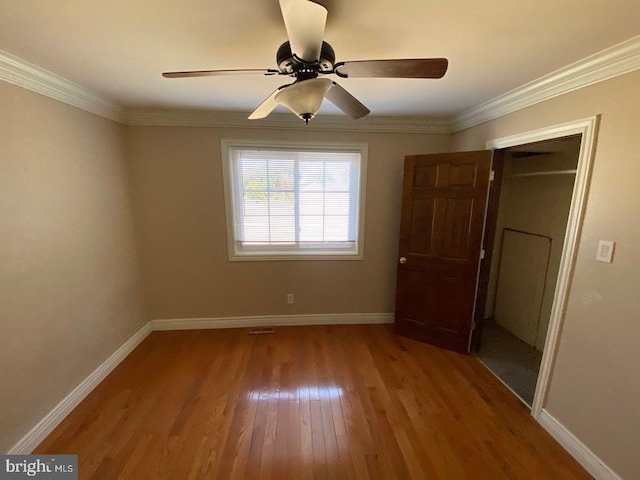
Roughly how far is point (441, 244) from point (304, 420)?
189 centimetres

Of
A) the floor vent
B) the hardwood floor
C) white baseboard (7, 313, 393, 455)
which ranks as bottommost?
the hardwood floor

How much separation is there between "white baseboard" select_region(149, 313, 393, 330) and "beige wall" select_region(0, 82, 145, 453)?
558 mm

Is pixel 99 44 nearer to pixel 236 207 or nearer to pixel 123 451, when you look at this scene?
pixel 236 207

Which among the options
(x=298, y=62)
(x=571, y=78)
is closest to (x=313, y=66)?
(x=298, y=62)

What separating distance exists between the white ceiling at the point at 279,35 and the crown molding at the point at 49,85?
2.5 inches

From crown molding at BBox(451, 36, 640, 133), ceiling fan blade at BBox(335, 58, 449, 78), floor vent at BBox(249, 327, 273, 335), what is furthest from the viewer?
floor vent at BBox(249, 327, 273, 335)

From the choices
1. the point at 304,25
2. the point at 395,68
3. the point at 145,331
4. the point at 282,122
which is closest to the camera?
the point at 304,25

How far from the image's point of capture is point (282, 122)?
262 cm

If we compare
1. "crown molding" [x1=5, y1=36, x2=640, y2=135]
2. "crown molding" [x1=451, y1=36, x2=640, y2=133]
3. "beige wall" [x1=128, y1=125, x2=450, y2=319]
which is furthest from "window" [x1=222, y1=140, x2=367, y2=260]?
"crown molding" [x1=451, y1=36, x2=640, y2=133]

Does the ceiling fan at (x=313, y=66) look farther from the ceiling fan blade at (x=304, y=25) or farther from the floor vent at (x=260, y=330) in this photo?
the floor vent at (x=260, y=330)

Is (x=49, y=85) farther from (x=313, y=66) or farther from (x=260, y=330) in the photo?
(x=260, y=330)

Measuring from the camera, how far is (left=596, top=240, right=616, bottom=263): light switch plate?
139 centimetres
